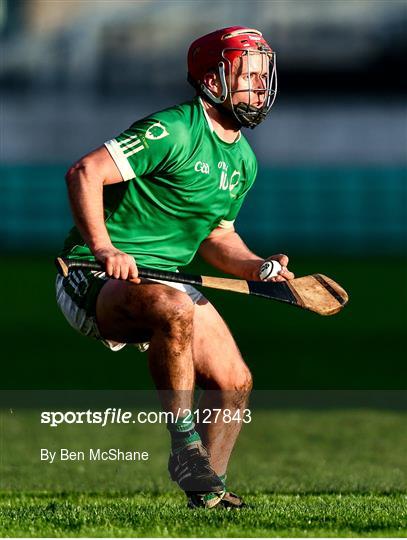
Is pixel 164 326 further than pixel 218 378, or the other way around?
pixel 218 378

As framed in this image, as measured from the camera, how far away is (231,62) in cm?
561

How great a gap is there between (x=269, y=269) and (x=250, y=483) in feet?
5.25

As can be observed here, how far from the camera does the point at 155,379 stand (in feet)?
17.3

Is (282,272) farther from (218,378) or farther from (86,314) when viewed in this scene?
(86,314)

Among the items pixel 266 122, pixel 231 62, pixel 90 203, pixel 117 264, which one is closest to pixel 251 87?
pixel 231 62

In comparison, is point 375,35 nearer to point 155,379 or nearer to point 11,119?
point 11,119

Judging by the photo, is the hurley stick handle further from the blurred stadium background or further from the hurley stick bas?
the blurred stadium background

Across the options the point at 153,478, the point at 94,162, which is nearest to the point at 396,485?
the point at 153,478

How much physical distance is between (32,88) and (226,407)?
Answer: 21.9 m

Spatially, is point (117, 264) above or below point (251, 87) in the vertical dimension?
below

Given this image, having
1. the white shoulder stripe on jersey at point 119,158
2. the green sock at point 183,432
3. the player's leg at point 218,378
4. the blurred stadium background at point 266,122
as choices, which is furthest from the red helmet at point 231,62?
the blurred stadium background at point 266,122

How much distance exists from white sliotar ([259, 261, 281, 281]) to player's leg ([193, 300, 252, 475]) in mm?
278

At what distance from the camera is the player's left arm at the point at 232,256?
5.87 meters

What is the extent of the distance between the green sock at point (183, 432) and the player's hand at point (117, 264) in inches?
24.9
